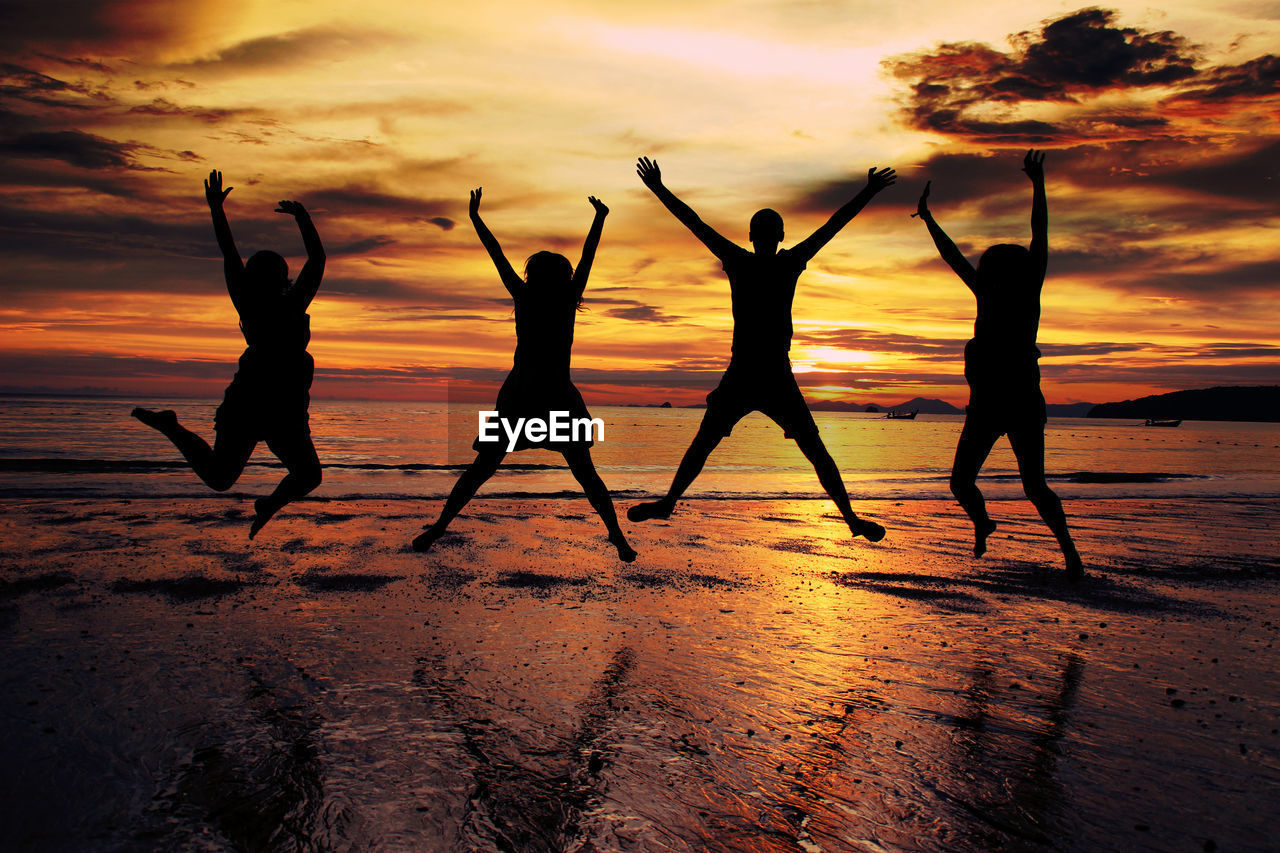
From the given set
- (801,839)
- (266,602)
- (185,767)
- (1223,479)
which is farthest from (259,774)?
(1223,479)

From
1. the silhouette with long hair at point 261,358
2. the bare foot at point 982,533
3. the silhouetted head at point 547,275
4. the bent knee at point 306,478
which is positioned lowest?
the bare foot at point 982,533

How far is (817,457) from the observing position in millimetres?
5953

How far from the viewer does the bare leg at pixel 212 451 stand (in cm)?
568

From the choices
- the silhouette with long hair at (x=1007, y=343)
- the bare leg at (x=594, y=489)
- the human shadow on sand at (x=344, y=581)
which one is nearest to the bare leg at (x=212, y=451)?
the human shadow on sand at (x=344, y=581)

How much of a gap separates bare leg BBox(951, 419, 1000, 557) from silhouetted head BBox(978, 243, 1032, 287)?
1.23 m

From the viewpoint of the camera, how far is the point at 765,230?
19.0ft

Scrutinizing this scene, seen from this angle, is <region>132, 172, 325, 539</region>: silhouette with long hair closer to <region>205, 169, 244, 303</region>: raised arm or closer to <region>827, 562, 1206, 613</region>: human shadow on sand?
<region>205, 169, 244, 303</region>: raised arm

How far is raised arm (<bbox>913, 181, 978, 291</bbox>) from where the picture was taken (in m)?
6.20

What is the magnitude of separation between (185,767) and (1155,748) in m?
4.44

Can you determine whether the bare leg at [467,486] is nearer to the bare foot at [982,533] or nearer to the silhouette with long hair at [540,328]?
the silhouette with long hair at [540,328]

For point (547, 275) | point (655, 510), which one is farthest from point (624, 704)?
point (547, 275)

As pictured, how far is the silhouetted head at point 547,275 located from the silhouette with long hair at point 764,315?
967mm

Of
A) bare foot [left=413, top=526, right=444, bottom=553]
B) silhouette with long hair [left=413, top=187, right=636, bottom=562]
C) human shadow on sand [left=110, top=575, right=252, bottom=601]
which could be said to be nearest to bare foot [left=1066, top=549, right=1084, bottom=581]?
silhouette with long hair [left=413, top=187, right=636, bottom=562]

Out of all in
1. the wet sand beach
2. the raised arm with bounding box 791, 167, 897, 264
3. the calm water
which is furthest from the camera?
the calm water
